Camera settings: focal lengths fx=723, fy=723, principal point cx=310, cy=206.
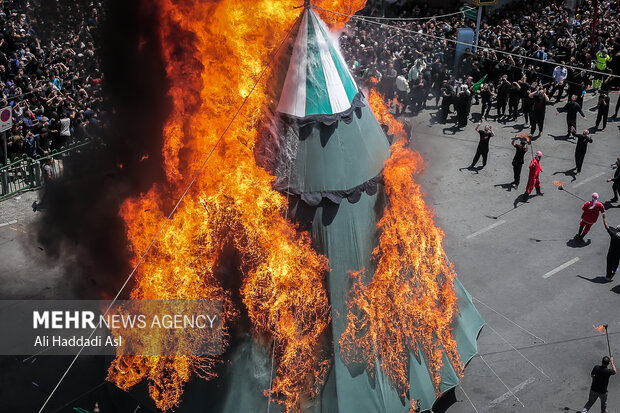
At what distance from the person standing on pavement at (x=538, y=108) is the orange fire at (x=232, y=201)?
41.9 feet

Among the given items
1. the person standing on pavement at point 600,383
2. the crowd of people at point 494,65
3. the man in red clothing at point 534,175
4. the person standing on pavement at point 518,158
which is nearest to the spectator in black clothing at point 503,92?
the crowd of people at point 494,65

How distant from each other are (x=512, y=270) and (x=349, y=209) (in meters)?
6.57

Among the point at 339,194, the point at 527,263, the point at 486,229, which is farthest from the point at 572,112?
the point at 339,194

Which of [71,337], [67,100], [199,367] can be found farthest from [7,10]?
[199,367]

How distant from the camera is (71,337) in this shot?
13469 mm

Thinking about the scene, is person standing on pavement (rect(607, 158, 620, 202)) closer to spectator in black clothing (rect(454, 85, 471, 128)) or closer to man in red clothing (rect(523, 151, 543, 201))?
man in red clothing (rect(523, 151, 543, 201))

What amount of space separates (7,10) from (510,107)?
18848 mm

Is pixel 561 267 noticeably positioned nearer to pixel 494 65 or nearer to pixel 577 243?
pixel 577 243

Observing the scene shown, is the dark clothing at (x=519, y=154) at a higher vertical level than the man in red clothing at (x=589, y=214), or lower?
higher

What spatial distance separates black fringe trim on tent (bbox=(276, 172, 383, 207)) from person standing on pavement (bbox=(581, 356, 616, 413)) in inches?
171

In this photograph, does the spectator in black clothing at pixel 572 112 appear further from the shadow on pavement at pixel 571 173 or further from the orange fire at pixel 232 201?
the orange fire at pixel 232 201

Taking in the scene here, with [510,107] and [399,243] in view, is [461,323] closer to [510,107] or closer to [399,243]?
[399,243]

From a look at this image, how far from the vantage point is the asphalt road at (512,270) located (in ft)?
39.9

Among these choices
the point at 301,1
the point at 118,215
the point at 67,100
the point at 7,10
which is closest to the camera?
the point at 301,1
